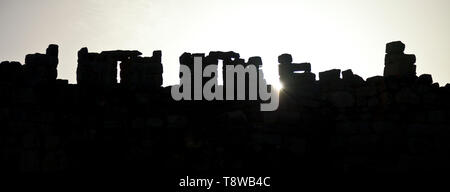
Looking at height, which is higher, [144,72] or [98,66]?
[98,66]

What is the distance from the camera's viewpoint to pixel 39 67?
12750 mm

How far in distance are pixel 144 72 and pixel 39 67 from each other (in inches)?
99.0

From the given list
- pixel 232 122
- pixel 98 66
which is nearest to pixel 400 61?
pixel 232 122

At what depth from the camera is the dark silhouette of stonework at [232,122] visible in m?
12.8

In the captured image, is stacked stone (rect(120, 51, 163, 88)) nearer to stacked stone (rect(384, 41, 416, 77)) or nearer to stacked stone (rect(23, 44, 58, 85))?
stacked stone (rect(23, 44, 58, 85))

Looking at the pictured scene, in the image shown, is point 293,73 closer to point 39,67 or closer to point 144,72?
point 144,72

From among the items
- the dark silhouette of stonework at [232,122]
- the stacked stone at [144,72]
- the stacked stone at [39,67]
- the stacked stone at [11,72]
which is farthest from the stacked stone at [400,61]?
the stacked stone at [11,72]

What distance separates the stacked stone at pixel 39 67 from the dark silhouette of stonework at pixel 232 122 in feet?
0.08

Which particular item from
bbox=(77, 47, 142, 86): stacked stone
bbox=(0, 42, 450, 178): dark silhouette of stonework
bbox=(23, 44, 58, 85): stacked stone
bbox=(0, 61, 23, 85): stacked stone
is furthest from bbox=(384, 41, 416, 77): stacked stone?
bbox=(0, 61, 23, 85): stacked stone

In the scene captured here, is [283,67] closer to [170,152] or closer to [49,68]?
→ [170,152]

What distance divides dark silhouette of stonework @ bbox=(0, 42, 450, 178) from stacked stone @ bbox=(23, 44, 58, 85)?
0.02 m

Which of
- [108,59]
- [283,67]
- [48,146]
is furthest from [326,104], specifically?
[48,146]

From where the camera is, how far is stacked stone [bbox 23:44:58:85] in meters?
12.7

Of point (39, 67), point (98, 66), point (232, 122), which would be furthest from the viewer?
point (98, 66)
